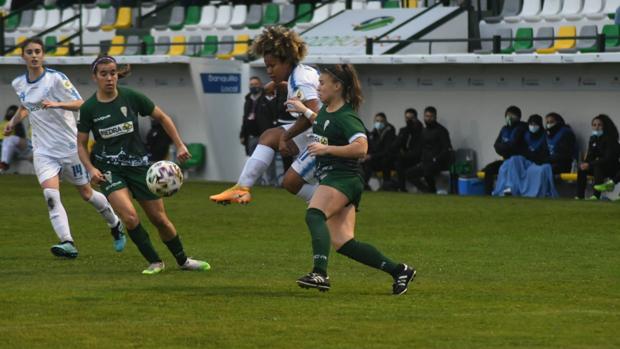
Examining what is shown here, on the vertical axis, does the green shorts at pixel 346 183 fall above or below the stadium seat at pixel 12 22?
above

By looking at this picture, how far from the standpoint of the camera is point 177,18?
3372 cm

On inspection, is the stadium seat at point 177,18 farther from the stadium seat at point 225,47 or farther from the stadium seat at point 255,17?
the stadium seat at point 225,47

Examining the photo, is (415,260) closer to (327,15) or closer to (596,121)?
(596,121)

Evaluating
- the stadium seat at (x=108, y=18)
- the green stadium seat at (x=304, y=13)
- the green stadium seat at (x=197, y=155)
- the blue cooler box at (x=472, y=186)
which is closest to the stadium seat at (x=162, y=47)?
the stadium seat at (x=108, y=18)

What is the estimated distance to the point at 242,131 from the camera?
2695cm

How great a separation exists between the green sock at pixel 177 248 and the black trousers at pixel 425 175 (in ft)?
41.5

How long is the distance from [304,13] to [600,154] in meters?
9.76

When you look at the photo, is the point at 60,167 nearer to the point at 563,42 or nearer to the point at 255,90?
the point at 255,90

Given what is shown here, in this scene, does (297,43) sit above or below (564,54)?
above

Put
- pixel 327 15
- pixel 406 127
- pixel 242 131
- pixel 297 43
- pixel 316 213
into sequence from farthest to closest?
pixel 327 15 < pixel 242 131 < pixel 406 127 < pixel 297 43 < pixel 316 213

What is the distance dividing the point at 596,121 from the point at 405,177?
12.9 ft

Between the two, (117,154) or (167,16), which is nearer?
(117,154)

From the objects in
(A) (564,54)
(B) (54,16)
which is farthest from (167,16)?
(A) (564,54)

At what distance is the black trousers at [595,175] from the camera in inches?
883
